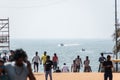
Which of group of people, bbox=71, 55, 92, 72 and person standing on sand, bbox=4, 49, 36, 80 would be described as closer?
person standing on sand, bbox=4, 49, 36, 80

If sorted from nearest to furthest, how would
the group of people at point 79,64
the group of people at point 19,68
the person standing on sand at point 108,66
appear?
the group of people at point 19,68, the person standing on sand at point 108,66, the group of people at point 79,64

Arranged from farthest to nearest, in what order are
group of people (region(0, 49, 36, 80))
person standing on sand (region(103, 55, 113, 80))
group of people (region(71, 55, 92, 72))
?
group of people (region(71, 55, 92, 72)), person standing on sand (region(103, 55, 113, 80)), group of people (region(0, 49, 36, 80))

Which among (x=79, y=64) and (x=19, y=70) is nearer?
(x=19, y=70)

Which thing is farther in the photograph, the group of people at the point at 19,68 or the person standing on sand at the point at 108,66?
the person standing on sand at the point at 108,66

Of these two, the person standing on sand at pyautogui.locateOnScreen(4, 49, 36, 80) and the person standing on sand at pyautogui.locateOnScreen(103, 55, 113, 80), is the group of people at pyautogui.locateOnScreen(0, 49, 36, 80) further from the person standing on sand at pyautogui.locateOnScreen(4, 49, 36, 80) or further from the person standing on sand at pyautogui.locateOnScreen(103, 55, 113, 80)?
the person standing on sand at pyautogui.locateOnScreen(103, 55, 113, 80)

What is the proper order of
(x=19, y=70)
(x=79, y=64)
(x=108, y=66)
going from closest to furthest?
1. (x=19, y=70)
2. (x=108, y=66)
3. (x=79, y=64)

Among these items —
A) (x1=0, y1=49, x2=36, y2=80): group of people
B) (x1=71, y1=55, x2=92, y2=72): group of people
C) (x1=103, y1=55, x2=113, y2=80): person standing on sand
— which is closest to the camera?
(x1=0, y1=49, x2=36, y2=80): group of people

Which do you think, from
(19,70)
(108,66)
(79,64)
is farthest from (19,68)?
(79,64)

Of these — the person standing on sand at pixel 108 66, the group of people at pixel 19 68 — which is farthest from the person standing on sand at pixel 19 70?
the person standing on sand at pixel 108 66

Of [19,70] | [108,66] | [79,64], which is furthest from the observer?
[79,64]

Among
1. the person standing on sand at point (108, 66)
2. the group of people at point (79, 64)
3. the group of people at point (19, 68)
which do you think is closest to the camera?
the group of people at point (19, 68)

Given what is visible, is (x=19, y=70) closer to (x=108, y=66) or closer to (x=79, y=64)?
(x=108, y=66)

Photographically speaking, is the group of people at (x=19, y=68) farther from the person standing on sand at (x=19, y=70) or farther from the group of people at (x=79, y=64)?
the group of people at (x=79, y=64)

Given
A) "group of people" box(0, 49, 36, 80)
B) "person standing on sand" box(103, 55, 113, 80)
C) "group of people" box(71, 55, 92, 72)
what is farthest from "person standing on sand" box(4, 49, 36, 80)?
"group of people" box(71, 55, 92, 72)
